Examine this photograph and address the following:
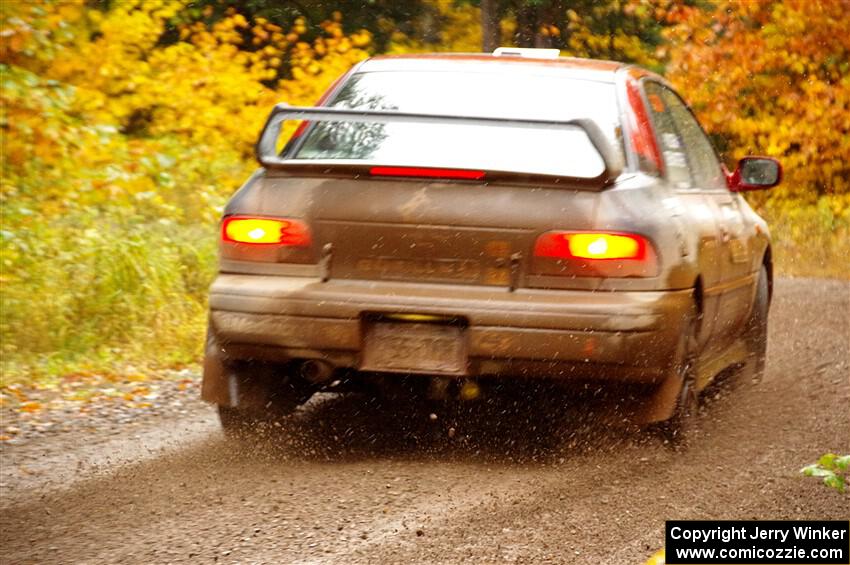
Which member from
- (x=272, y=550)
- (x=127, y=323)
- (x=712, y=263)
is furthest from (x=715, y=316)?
(x=127, y=323)

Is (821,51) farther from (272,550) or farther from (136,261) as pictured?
(272,550)

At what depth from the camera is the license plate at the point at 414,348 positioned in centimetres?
559

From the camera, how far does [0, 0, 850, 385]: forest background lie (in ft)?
33.1

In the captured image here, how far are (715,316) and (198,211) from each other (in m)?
10.3

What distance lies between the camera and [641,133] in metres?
6.25

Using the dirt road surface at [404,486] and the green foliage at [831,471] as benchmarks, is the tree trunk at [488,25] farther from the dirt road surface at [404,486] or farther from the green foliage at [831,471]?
the green foliage at [831,471]

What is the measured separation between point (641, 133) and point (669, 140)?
492mm

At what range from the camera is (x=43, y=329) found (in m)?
9.66

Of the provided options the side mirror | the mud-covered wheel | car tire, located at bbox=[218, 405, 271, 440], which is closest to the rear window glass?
car tire, located at bbox=[218, 405, 271, 440]

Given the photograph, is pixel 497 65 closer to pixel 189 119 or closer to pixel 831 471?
pixel 831 471

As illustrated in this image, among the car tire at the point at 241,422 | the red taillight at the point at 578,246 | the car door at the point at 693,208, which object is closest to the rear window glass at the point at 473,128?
the red taillight at the point at 578,246

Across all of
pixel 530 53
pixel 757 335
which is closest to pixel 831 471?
pixel 530 53

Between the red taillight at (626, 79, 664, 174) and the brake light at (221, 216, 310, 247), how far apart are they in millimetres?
1427

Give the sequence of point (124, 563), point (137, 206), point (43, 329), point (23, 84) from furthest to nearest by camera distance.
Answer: point (137, 206)
point (23, 84)
point (43, 329)
point (124, 563)
